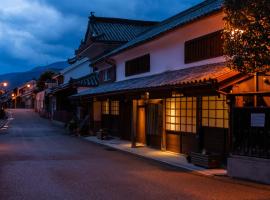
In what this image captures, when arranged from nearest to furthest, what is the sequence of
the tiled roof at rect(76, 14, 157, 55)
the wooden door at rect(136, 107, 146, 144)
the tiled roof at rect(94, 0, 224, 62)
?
the tiled roof at rect(94, 0, 224, 62)
the wooden door at rect(136, 107, 146, 144)
the tiled roof at rect(76, 14, 157, 55)

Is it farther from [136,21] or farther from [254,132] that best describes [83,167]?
[136,21]

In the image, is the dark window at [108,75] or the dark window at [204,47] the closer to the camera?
the dark window at [204,47]

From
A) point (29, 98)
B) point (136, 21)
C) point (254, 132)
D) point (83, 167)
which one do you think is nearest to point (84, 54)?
point (136, 21)

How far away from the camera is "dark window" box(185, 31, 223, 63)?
15.9 meters

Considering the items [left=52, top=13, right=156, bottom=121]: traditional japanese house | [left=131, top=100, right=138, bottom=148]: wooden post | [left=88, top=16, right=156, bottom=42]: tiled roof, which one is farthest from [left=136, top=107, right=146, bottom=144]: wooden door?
[left=88, top=16, right=156, bottom=42]: tiled roof

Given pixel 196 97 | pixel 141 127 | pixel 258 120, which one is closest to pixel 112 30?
pixel 141 127

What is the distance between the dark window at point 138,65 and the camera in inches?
903

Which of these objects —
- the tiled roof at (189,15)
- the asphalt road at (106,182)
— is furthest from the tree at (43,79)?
the asphalt road at (106,182)

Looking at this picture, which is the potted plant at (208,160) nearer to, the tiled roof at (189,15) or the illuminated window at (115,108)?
the tiled roof at (189,15)

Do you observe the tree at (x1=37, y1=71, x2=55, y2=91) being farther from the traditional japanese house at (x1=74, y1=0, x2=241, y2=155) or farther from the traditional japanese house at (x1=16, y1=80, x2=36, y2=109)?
the traditional japanese house at (x1=74, y1=0, x2=241, y2=155)

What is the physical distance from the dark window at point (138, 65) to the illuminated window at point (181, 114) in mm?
3744

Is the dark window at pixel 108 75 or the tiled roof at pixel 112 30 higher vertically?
the tiled roof at pixel 112 30

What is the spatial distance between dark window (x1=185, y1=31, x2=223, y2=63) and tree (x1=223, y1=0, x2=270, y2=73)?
433cm

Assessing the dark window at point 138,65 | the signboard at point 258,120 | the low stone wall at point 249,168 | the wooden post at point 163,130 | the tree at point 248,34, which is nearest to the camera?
the tree at point 248,34
